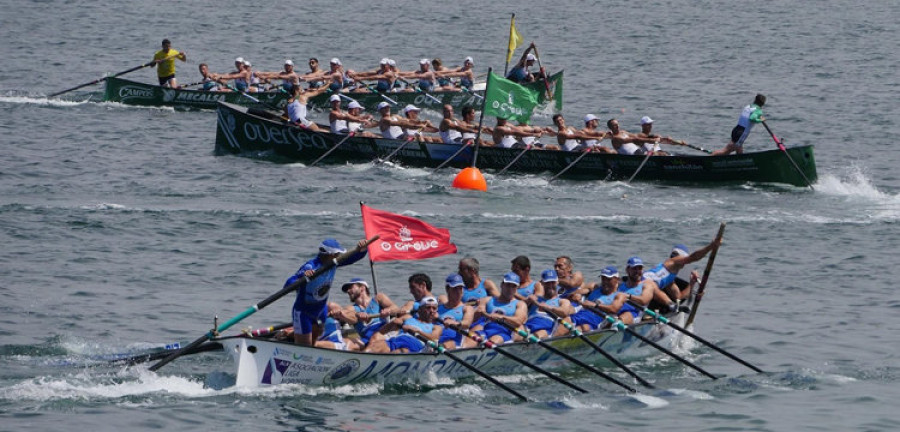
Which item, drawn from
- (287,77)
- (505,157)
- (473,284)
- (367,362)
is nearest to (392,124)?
(505,157)

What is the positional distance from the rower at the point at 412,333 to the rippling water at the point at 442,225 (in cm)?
66

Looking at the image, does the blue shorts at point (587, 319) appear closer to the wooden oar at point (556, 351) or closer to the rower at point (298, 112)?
the wooden oar at point (556, 351)

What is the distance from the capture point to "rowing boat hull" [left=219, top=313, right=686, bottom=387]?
20375 mm

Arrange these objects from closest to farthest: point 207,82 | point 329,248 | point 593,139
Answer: point 329,248 < point 593,139 < point 207,82

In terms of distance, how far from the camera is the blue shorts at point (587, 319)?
24.0 metres

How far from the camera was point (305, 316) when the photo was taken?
68.8 ft

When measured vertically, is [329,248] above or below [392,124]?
below

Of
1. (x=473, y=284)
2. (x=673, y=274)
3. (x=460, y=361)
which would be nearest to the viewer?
(x=460, y=361)

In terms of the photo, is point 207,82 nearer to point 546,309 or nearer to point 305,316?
point 546,309

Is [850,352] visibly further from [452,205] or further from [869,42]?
[869,42]

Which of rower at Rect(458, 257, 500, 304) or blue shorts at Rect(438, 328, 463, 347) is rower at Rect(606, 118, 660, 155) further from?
blue shorts at Rect(438, 328, 463, 347)

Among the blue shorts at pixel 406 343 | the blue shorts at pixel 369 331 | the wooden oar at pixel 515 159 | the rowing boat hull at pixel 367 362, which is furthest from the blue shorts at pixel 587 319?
the wooden oar at pixel 515 159

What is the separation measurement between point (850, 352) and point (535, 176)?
591 inches

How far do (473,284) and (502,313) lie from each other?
0.97 meters
